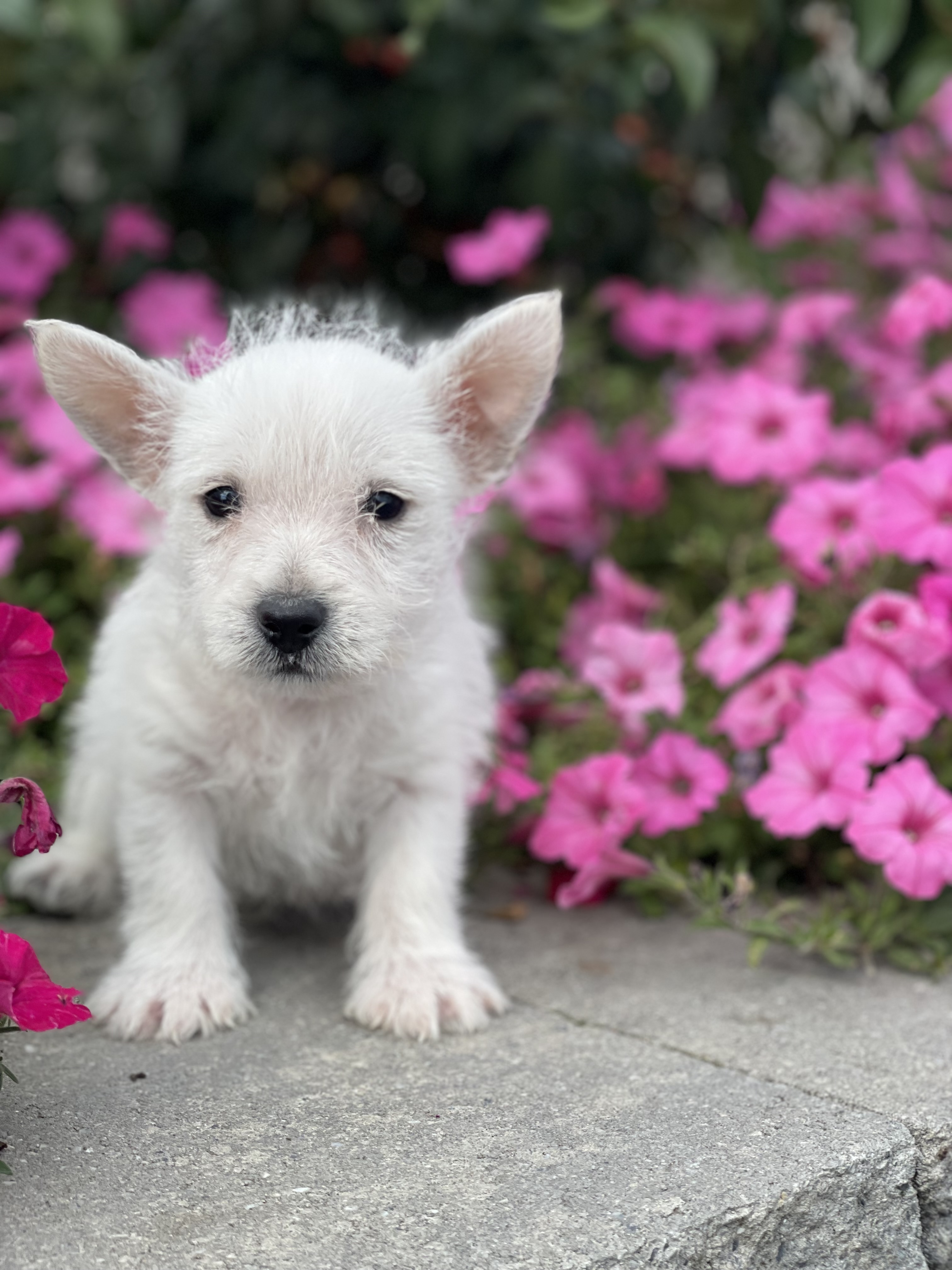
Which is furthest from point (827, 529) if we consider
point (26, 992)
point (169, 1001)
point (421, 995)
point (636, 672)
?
point (26, 992)

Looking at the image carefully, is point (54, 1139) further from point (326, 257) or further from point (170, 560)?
point (326, 257)

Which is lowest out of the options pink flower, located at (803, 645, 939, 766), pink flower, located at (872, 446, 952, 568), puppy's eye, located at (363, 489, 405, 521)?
pink flower, located at (803, 645, 939, 766)

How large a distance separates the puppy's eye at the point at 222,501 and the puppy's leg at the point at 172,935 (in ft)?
2.03

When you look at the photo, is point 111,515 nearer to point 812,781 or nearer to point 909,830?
point 812,781

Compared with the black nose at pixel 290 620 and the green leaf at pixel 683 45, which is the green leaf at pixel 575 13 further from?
the black nose at pixel 290 620

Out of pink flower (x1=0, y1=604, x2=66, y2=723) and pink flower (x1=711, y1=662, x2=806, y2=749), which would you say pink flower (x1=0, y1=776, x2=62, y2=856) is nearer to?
pink flower (x1=0, y1=604, x2=66, y2=723)

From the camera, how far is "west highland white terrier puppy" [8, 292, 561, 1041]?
8.10 ft

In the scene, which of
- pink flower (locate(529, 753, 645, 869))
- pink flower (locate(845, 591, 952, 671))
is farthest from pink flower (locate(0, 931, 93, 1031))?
pink flower (locate(845, 591, 952, 671))

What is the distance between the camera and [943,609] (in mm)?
3182

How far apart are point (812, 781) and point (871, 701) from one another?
0.26 meters

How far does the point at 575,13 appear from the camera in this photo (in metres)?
3.85

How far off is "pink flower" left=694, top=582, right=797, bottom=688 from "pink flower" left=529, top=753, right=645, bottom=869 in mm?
371

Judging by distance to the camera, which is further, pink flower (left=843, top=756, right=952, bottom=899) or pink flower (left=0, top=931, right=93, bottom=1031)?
pink flower (left=843, top=756, right=952, bottom=899)

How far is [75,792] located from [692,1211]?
6.39 ft
